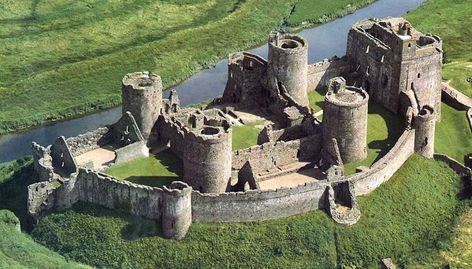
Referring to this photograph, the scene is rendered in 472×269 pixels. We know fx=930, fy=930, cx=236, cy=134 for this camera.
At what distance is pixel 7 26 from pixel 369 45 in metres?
50.1

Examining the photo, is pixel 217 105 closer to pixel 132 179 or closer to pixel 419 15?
pixel 132 179

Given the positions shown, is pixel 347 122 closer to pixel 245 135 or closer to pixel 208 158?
pixel 245 135

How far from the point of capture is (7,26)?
113m

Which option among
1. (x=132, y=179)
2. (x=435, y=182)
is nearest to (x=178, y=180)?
(x=132, y=179)

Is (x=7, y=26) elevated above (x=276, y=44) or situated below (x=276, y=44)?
below

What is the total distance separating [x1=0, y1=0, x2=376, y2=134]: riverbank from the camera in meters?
96.5

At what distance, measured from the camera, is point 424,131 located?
246ft

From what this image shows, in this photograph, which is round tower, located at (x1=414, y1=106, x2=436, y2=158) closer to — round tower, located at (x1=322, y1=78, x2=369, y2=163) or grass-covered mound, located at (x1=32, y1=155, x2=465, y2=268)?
round tower, located at (x1=322, y1=78, x2=369, y2=163)

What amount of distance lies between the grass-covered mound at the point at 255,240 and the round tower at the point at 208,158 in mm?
3343

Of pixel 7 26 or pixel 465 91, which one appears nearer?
pixel 465 91

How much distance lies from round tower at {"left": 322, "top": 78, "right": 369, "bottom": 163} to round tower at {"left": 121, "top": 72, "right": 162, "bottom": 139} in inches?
523

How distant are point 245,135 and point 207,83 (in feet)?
84.0

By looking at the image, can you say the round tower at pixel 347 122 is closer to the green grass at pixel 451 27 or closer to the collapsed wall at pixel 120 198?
the collapsed wall at pixel 120 198

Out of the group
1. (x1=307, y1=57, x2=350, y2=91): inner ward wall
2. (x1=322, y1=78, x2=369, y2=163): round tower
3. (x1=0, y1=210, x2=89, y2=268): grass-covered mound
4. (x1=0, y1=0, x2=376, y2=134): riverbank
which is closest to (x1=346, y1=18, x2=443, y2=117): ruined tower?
(x1=307, y1=57, x2=350, y2=91): inner ward wall
